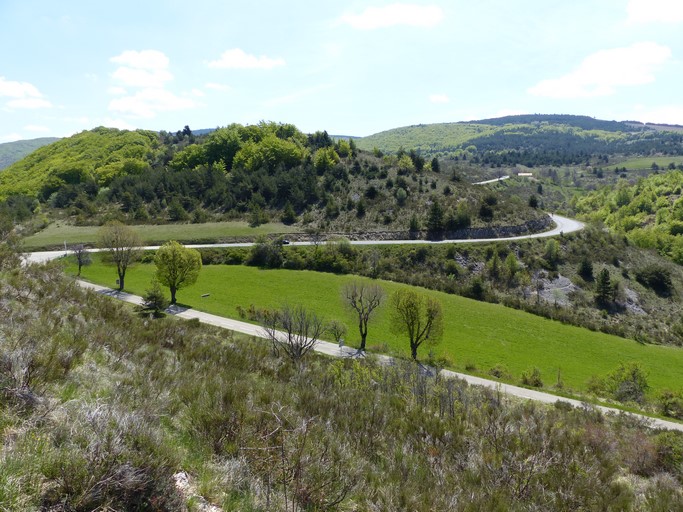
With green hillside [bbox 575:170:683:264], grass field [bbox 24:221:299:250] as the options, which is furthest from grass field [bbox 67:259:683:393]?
green hillside [bbox 575:170:683:264]

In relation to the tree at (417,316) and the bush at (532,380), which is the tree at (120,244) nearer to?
the tree at (417,316)

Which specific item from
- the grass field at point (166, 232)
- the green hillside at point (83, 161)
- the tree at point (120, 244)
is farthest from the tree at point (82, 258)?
the green hillside at point (83, 161)

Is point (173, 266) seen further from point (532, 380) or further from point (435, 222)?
point (435, 222)

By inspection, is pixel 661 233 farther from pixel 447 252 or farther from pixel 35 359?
pixel 35 359

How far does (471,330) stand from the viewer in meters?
41.7

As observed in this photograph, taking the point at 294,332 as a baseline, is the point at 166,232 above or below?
above

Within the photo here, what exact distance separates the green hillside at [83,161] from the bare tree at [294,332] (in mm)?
93161

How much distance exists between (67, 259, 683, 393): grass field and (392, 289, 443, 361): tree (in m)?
2.05

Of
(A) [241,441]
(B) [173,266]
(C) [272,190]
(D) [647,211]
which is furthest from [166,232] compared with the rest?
(D) [647,211]

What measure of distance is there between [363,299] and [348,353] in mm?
6029

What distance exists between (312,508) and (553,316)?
5216 cm

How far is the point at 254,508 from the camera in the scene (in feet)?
14.5

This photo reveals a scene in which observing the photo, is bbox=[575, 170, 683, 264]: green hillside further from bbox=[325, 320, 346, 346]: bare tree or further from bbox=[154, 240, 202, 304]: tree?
bbox=[154, 240, 202, 304]: tree

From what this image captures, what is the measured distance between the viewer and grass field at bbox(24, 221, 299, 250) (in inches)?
2373
